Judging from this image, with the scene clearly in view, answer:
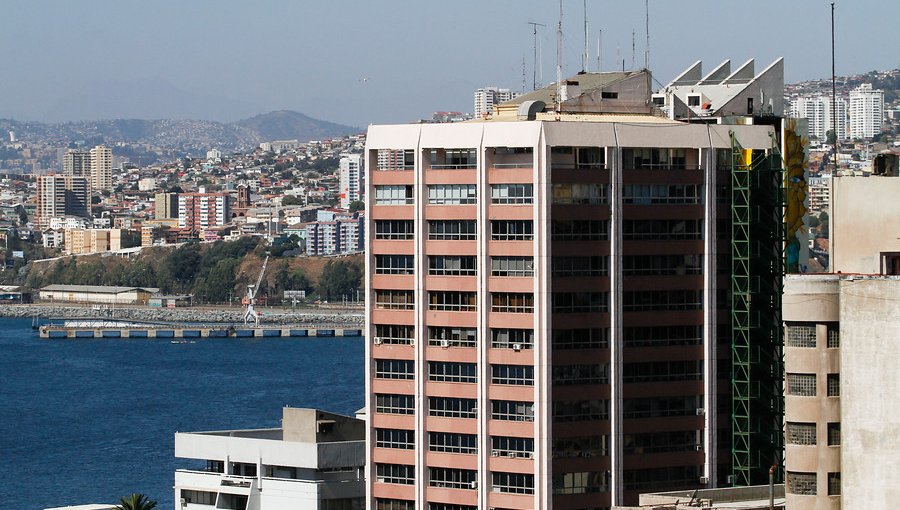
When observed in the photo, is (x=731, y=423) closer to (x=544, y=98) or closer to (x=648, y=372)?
(x=648, y=372)

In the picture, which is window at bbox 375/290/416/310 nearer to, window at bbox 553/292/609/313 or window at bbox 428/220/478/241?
window at bbox 428/220/478/241

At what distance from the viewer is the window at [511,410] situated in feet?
184

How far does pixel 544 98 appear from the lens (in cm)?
6359

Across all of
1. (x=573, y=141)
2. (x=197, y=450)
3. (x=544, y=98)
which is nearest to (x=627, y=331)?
(x=573, y=141)

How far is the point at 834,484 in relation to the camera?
3234 cm

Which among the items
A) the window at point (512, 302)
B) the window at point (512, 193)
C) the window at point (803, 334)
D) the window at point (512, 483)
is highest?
the window at point (512, 193)

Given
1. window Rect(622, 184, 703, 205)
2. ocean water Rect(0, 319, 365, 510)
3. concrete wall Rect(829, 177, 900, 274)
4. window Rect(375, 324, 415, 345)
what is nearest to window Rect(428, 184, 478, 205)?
window Rect(375, 324, 415, 345)

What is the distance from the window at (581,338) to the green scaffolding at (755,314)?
3.94 meters

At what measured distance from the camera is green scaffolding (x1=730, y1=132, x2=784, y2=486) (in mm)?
57688

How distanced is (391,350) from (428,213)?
13.1ft

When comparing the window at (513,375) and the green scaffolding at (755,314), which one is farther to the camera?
the green scaffolding at (755,314)

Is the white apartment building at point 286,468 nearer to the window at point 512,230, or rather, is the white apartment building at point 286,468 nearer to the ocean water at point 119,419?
the window at point 512,230

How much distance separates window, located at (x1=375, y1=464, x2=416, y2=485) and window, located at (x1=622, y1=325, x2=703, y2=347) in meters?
6.92

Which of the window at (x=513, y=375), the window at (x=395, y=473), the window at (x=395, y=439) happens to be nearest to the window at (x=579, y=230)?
the window at (x=513, y=375)
